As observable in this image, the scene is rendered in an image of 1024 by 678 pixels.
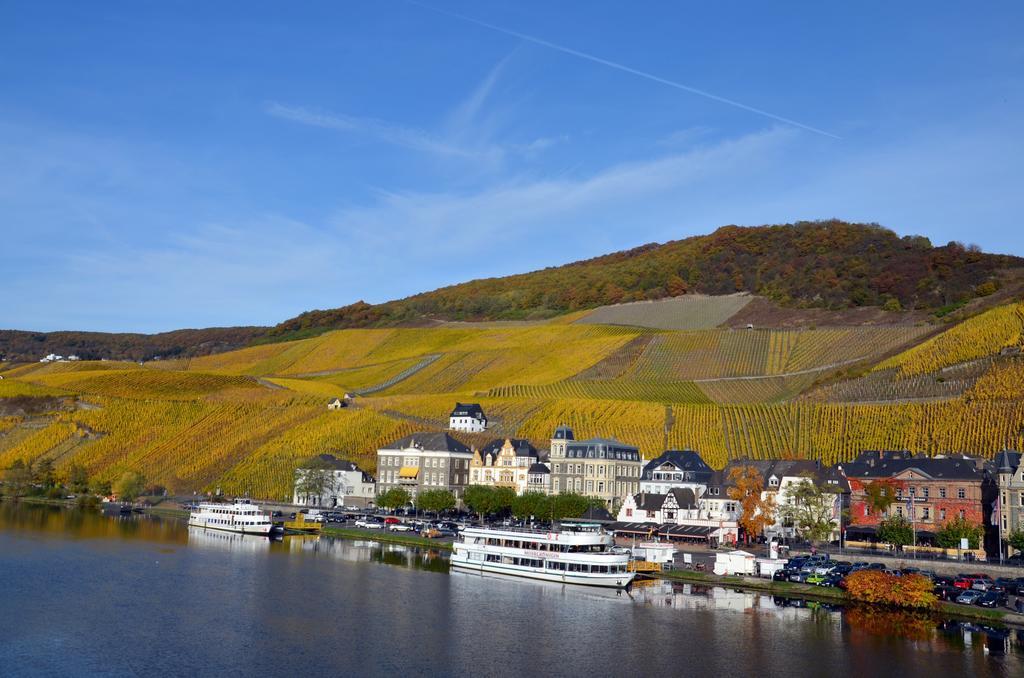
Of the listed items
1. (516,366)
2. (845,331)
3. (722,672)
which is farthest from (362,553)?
(845,331)

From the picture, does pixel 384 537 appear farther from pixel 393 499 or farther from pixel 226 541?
pixel 393 499

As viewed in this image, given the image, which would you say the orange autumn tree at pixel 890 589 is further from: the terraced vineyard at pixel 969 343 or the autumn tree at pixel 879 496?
the terraced vineyard at pixel 969 343

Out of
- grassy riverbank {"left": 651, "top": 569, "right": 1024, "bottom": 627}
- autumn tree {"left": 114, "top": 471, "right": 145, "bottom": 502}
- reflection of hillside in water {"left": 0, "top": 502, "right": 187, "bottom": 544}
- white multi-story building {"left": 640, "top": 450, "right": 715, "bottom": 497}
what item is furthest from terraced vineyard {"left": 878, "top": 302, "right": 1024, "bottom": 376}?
autumn tree {"left": 114, "top": 471, "right": 145, "bottom": 502}

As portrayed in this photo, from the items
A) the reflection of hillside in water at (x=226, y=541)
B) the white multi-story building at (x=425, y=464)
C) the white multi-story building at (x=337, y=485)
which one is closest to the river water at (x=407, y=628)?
the reflection of hillside in water at (x=226, y=541)

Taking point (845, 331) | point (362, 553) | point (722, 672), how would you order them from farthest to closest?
point (845, 331) < point (362, 553) < point (722, 672)

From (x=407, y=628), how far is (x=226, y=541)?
39914 millimetres

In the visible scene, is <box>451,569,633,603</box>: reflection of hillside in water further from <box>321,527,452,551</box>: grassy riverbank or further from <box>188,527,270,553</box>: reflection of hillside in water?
<box>188,527,270,553</box>: reflection of hillside in water

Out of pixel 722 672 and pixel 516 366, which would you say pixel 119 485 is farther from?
pixel 722 672

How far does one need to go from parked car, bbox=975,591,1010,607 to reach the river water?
3.52 meters

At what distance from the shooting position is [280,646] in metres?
42.3

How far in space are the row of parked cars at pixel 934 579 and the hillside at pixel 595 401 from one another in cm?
2625

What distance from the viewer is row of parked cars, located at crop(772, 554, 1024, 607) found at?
55438 millimetres

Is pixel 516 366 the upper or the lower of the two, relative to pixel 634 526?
upper

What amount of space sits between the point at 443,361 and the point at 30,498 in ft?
235
